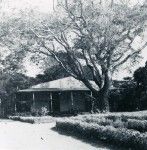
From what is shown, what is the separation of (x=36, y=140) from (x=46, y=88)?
24.7 meters

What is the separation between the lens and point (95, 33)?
34344 millimetres

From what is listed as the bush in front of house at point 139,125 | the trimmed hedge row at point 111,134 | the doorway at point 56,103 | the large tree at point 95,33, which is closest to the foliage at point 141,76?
the large tree at point 95,33

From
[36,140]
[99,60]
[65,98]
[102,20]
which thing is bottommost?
[36,140]

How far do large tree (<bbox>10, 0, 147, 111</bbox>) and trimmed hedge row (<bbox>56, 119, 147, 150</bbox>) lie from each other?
12850 mm

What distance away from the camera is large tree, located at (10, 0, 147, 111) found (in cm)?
3372

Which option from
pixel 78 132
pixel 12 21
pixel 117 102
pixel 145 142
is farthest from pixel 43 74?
pixel 145 142

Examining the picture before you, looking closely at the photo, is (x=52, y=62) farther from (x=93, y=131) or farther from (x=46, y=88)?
(x=93, y=131)

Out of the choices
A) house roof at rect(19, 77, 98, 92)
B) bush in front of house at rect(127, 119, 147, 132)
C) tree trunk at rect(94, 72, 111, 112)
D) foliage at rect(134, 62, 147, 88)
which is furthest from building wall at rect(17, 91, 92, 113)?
bush in front of house at rect(127, 119, 147, 132)

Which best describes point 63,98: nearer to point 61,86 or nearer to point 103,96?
point 61,86

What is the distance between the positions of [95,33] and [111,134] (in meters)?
19.0

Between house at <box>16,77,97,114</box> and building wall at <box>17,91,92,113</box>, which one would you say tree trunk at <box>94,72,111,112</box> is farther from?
building wall at <box>17,91,92,113</box>

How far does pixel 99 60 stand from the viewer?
35594mm

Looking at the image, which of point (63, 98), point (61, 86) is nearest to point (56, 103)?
point (63, 98)

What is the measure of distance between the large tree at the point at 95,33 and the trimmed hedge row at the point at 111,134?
506 inches
